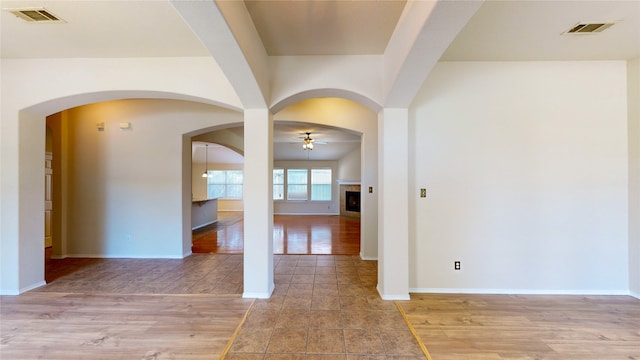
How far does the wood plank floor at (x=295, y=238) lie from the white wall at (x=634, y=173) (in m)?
3.54

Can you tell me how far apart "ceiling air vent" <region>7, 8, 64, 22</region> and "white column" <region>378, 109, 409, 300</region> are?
3211mm

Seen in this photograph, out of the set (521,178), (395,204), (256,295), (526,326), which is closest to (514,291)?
(526,326)

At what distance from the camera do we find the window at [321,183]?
1116cm

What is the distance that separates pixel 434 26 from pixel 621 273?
3754 millimetres

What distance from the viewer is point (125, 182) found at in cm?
463

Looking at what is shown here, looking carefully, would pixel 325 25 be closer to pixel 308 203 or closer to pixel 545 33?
pixel 545 33

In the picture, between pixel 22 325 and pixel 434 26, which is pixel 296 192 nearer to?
pixel 22 325

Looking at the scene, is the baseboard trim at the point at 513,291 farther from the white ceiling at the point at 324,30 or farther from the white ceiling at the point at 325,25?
the white ceiling at the point at 325,25

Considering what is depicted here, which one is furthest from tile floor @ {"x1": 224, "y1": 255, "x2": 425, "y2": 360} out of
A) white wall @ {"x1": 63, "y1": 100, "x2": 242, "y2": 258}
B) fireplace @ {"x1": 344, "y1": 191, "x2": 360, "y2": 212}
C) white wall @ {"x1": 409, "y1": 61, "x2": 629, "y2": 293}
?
A: fireplace @ {"x1": 344, "y1": 191, "x2": 360, "y2": 212}

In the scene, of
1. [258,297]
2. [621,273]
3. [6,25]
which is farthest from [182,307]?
[621,273]

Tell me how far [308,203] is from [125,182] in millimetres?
7193

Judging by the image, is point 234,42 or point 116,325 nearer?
point 234,42

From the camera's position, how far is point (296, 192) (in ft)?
36.8

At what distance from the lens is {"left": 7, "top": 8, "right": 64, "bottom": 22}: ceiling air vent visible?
7.30ft
